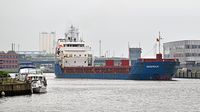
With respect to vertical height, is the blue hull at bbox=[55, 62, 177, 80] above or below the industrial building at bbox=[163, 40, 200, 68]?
below

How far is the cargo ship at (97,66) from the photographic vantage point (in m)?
99.0

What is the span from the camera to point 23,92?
59.4 m

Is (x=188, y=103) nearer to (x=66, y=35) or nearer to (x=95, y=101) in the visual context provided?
(x=95, y=101)

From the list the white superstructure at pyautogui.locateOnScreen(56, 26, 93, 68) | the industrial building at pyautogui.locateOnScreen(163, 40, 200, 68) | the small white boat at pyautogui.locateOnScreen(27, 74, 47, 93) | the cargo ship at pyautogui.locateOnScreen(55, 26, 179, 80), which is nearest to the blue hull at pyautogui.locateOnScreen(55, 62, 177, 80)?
the cargo ship at pyautogui.locateOnScreen(55, 26, 179, 80)

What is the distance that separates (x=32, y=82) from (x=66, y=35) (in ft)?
232

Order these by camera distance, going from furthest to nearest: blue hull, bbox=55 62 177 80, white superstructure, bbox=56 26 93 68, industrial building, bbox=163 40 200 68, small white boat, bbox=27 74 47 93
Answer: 1. industrial building, bbox=163 40 200 68
2. white superstructure, bbox=56 26 93 68
3. blue hull, bbox=55 62 177 80
4. small white boat, bbox=27 74 47 93

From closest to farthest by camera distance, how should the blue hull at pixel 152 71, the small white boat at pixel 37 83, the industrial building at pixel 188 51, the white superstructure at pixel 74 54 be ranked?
1. the small white boat at pixel 37 83
2. the blue hull at pixel 152 71
3. the white superstructure at pixel 74 54
4. the industrial building at pixel 188 51

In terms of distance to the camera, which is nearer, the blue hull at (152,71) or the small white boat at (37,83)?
the small white boat at (37,83)

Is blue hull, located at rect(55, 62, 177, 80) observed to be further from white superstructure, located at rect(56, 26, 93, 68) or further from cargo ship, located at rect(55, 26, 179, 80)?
Result: white superstructure, located at rect(56, 26, 93, 68)

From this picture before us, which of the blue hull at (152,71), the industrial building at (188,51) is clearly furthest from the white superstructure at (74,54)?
the industrial building at (188,51)

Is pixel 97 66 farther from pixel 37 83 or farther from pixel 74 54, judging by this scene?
pixel 37 83

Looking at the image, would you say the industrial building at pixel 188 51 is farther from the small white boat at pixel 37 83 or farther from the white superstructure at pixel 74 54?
the small white boat at pixel 37 83

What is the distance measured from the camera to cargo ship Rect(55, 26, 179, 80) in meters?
99.0

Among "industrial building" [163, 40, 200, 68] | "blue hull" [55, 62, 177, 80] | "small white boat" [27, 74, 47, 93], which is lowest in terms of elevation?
"small white boat" [27, 74, 47, 93]
